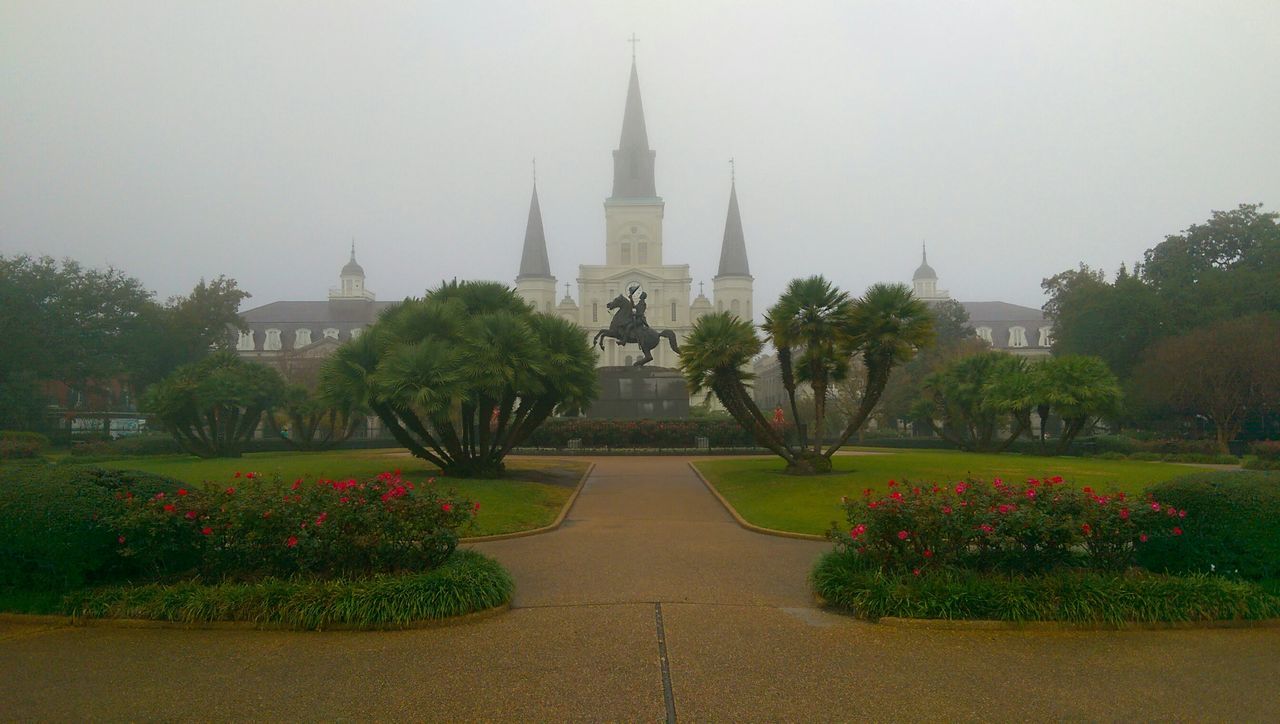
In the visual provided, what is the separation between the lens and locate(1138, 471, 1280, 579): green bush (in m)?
8.84

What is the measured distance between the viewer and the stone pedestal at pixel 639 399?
3728 cm

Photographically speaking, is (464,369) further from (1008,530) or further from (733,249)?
(733,249)

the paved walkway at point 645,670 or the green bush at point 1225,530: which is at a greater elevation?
the green bush at point 1225,530

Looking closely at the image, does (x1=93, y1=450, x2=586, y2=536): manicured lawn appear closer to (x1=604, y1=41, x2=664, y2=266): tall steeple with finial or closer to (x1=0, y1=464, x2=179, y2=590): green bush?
(x1=0, y1=464, x2=179, y2=590): green bush

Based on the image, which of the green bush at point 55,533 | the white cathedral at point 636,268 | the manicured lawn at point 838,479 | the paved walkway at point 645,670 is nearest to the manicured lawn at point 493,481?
the green bush at point 55,533

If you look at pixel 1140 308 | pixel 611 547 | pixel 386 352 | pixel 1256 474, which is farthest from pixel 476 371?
pixel 1140 308

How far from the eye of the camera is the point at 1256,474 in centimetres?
967

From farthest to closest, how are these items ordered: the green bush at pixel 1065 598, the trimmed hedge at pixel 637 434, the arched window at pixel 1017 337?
the arched window at pixel 1017 337, the trimmed hedge at pixel 637 434, the green bush at pixel 1065 598

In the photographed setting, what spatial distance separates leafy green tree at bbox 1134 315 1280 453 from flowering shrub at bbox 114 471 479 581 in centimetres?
3902

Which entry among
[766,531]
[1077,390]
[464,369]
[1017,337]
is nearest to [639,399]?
[1077,390]

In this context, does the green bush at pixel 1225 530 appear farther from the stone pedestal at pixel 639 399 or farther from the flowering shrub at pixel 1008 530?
the stone pedestal at pixel 639 399

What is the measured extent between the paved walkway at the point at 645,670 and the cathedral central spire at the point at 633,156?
88.2 meters

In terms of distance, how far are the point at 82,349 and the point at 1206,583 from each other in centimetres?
5726

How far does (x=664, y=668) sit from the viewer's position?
697 cm
